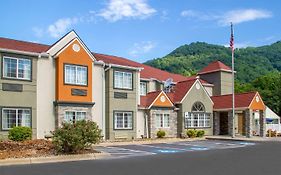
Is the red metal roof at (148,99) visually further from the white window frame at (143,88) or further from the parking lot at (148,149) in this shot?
the parking lot at (148,149)

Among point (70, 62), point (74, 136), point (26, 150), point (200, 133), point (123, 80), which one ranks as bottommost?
point (200, 133)

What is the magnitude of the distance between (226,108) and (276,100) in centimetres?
3340

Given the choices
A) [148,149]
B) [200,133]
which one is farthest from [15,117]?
[200,133]

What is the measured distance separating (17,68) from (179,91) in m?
16.7

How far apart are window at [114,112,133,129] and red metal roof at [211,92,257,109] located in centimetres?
1114

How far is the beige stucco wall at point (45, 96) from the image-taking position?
28.0 meters

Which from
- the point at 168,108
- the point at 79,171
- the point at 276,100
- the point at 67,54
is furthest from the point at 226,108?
the point at 276,100

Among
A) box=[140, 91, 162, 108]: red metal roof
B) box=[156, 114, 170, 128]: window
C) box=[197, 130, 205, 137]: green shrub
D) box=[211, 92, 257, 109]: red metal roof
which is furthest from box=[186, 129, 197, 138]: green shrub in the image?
box=[211, 92, 257, 109]: red metal roof

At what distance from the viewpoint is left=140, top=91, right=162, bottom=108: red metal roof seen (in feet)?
113

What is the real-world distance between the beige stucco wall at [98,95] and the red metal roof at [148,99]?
14.3 feet

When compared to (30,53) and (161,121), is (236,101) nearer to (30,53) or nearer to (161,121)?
(161,121)

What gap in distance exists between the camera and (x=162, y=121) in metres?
35.1

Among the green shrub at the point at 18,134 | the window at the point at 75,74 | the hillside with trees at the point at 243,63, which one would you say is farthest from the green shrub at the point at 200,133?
the hillside with trees at the point at 243,63

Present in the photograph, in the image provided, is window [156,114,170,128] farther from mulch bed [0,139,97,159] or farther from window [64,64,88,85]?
mulch bed [0,139,97,159]
